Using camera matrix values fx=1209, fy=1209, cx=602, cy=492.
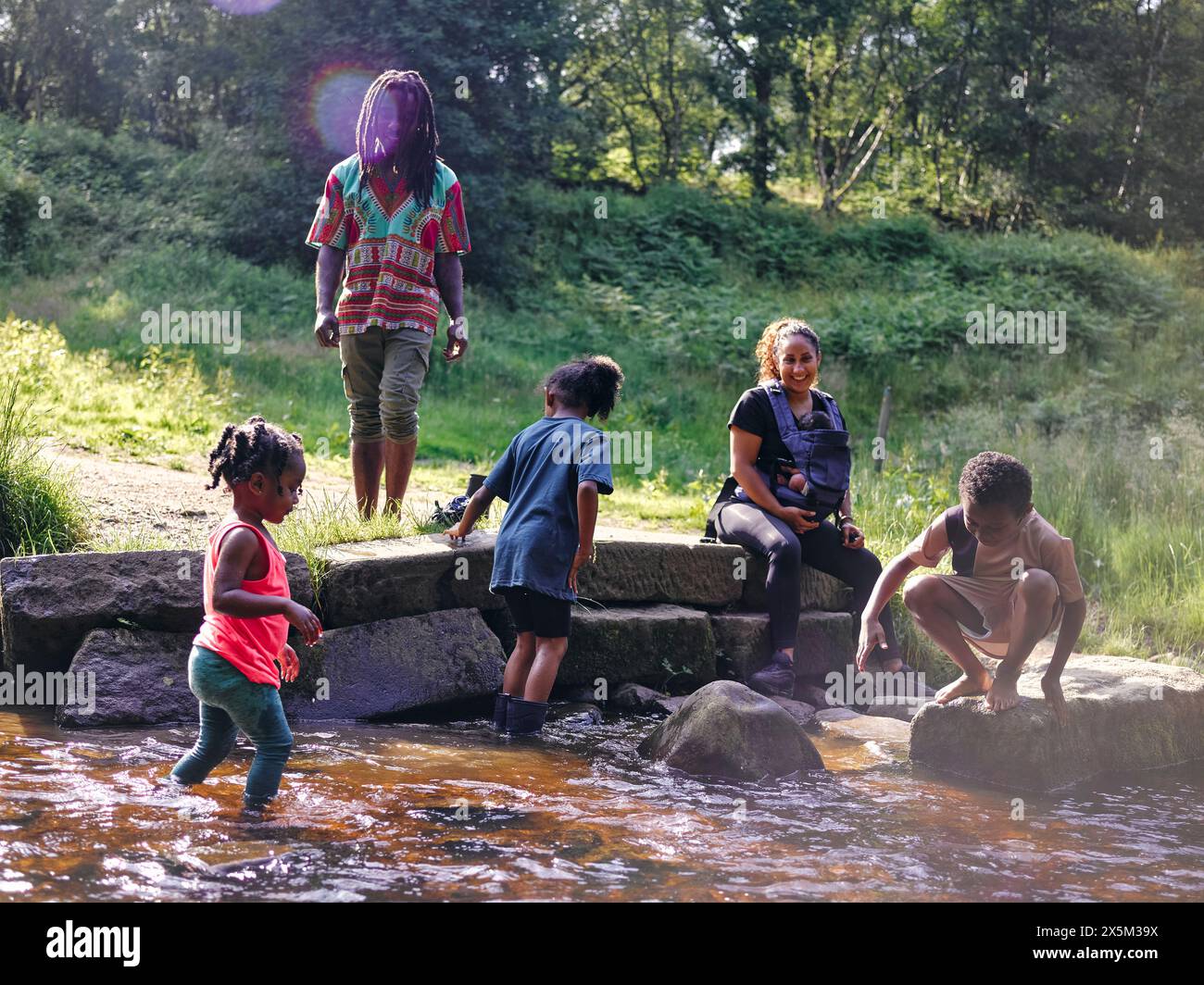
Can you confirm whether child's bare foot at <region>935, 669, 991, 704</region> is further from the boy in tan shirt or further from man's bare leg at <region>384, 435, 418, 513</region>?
man's bare leg at <region>384, 435, 418, 513</region>

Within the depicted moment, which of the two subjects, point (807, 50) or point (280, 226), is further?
point (807, 50)

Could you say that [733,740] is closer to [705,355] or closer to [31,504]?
[31,504]

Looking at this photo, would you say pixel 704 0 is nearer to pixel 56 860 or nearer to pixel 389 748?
pixel 389 748

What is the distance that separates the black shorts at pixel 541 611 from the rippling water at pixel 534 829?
1.60ft

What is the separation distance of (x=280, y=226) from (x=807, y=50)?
1359 cm

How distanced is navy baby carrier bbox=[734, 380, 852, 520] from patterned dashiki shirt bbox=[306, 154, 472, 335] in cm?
184

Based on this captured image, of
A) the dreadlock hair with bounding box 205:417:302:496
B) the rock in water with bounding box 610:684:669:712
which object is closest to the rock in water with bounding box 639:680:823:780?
the rock in water with bounding box 610:684:669:712

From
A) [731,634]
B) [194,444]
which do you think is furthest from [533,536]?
[194,444]

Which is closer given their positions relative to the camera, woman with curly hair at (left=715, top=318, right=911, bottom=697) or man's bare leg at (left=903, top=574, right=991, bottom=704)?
man's bare leg at (left=903, top=574, right=991, bottom=704)

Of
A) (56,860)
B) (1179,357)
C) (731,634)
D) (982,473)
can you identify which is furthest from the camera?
(1179,357)

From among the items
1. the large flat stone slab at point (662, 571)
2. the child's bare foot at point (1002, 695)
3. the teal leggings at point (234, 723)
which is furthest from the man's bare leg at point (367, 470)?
the child's bare foot at point (1002, 695)

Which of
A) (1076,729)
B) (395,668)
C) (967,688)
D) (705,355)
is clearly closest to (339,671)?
(395,668)

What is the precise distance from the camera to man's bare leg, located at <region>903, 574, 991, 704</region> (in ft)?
16.8

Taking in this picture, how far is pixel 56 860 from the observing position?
3311 millimetres
